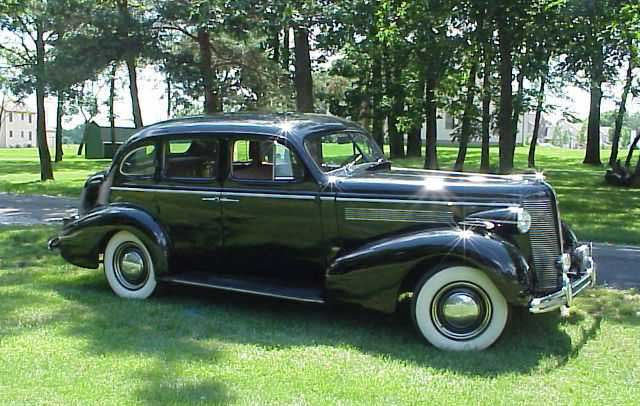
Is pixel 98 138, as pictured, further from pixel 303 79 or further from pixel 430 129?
pixel 303 79

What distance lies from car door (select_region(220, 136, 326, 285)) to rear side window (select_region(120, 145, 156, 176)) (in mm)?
949

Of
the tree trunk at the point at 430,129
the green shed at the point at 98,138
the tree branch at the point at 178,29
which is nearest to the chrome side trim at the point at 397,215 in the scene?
the tree branch at the point at 178,29

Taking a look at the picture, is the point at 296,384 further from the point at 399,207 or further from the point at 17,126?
the point at 17,126

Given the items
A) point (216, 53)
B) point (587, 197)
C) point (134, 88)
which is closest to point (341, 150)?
point (587, 197)

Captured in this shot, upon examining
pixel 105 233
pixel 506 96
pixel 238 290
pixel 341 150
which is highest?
pixel 506 96

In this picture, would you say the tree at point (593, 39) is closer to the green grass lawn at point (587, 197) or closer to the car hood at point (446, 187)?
the green grass lawn at point (587, 197)

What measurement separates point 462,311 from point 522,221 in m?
0.85

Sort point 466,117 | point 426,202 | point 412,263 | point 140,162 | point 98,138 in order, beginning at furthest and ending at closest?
1. point 98,138
2. point 466,117
3. point 140,162
4. point 426,202
5. point 412,263

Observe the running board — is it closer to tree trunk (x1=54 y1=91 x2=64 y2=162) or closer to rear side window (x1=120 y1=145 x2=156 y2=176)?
rear side window (x1=120 y1=145 x2=156 y2=176)

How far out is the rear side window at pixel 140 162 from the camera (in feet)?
22.3

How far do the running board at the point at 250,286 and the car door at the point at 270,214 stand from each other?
5.0 inches

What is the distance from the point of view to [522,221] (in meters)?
5.16

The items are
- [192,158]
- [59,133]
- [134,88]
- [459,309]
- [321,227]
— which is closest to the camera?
[459,309]

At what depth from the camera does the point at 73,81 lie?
1905 cm
